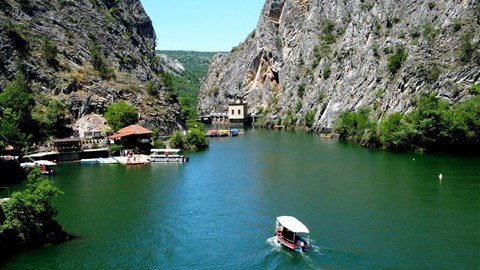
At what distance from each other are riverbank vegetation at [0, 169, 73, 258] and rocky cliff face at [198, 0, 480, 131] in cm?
6944

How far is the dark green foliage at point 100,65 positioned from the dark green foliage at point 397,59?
56.1 meters

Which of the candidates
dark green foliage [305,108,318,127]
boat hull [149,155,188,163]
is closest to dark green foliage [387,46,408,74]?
dark green foliage [305,108,318,127]

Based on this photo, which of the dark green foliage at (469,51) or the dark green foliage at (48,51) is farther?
the dark green foliage at (48,51)

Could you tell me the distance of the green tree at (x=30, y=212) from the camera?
107 feet

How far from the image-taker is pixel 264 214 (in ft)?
142

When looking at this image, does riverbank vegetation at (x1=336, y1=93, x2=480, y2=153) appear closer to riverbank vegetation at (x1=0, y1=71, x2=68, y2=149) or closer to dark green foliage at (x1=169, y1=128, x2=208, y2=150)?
dark green foliage at (x1=169, y1=128, x2=208, y2=150)

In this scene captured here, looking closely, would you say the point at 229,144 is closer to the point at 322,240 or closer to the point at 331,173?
the point at 331,173

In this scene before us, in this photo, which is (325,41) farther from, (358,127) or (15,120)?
(15,120)

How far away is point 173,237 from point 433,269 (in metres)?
18.2

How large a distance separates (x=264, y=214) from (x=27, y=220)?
19045mm

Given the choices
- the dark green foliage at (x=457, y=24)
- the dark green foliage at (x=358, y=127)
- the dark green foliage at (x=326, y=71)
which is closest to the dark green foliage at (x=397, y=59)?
the dark green foliage at (x=358, y=127)

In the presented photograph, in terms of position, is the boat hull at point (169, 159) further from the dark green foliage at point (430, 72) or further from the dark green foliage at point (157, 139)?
the dark green foliage at point (430, 72)

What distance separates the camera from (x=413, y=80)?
91625 millimetres

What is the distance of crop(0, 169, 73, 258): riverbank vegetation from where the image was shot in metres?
32.5
